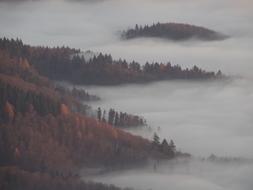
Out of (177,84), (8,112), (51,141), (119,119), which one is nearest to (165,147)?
(119,119)

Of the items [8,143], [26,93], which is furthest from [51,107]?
[8,143]

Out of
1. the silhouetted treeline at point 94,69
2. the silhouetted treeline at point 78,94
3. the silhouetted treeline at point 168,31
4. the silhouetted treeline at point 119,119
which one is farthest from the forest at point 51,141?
the silhouetted treeline at point 168,31

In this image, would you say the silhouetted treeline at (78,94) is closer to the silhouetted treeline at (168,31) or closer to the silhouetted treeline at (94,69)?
the silhouetted treeline at (94,69)

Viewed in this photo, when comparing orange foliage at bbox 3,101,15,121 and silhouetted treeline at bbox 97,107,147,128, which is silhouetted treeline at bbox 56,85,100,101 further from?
orange foliage at bbox 3,101,15,121

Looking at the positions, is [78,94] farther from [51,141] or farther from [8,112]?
[8,112]

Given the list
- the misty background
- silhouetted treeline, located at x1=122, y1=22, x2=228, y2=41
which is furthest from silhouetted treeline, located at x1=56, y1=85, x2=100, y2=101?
silhouetted treeline, located at x1=122, y1=22, x2=228, y2=41

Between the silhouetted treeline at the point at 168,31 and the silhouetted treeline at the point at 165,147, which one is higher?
the silhouetted treeline at the point at 168,31

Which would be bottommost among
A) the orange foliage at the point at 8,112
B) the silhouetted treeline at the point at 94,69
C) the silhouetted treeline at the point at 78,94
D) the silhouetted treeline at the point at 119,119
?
the silhouetted treeline at the point at 119,119
